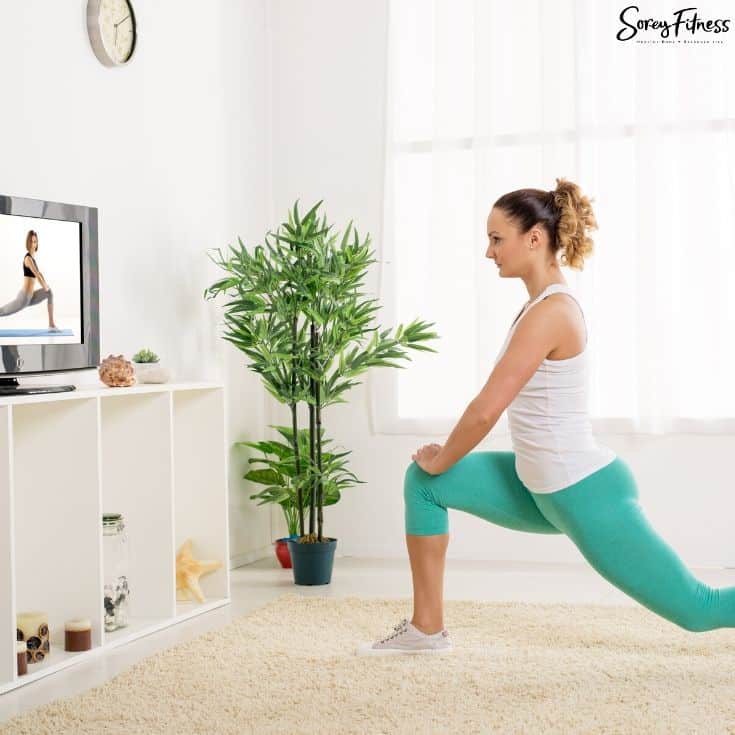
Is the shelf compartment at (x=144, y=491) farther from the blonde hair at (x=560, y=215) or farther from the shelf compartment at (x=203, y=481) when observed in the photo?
the blonde hair at (x=560, y=215)

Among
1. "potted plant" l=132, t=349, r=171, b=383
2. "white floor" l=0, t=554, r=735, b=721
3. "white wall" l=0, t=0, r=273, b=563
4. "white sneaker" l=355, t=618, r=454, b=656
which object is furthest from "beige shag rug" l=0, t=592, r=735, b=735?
"white wall" l=0, t=0, r=273, b=563

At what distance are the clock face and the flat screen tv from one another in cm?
75

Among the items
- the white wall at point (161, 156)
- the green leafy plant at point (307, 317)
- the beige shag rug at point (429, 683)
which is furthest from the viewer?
the green leafy plant at point (307, 317)

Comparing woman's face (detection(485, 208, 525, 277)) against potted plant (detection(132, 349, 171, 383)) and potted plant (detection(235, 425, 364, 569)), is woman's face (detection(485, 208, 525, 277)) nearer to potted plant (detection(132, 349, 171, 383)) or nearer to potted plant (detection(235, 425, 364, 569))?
potted plant (detection(132, 349, 171, 383))

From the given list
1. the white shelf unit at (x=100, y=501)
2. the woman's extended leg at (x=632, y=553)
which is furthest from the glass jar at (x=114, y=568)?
the woman's extended leg at (x=632, y=553)

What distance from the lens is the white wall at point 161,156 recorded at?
3299 mm

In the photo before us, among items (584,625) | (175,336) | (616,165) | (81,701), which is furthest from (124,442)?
(616,165)

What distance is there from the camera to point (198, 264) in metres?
4.27

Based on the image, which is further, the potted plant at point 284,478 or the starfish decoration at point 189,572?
the potted plant at point 284,478

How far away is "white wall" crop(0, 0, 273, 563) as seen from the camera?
10.8 ft

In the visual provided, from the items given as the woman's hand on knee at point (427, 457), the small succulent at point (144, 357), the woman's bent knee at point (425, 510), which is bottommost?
the woman's bent knee at point (425, 510)

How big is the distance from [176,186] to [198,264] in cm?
33

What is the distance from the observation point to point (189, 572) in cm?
351

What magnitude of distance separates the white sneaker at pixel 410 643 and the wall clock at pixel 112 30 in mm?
2141
